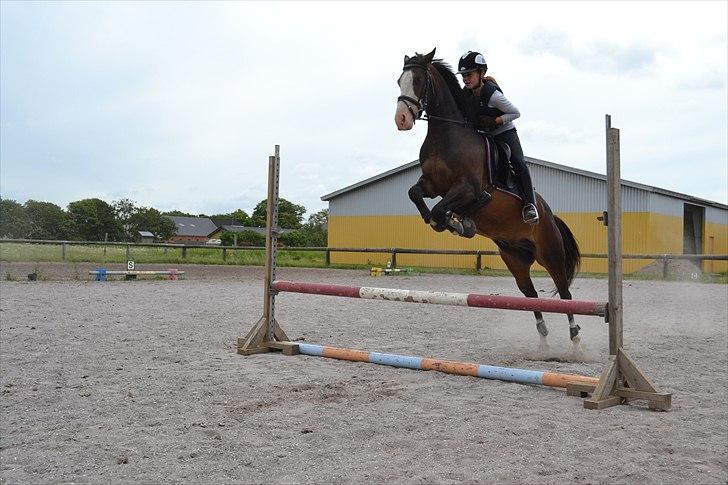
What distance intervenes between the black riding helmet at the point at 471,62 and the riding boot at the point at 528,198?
3.17ft

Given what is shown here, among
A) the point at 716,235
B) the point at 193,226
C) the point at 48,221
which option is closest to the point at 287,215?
the point at 193,226

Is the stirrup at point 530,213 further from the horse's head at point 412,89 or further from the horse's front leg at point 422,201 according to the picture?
the horse's head at point 412,89

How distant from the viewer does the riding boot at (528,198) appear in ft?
16.9

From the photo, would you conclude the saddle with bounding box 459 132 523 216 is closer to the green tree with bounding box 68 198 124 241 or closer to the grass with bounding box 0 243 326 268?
the grass with bounding box 0 243 326 268

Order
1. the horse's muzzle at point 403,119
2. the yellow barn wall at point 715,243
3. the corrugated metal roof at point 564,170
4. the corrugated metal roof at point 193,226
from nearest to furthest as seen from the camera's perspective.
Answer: the horse's muzzle at point 403,119
the corrugated metal roof at point 564,170
the yellow barn wall at point 715,243
the corrugated metal roof at point 193,226

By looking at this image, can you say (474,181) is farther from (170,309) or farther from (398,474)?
(170,309)

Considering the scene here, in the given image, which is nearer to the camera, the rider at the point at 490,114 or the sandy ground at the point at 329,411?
the sandy ground at the point at 329,411

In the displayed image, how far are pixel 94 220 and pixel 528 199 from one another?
143 feet

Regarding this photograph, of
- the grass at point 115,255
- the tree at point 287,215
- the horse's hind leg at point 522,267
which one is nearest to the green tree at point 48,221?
the grass at point 115,255

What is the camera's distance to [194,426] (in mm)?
3494

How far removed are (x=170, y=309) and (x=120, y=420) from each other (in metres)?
5.38

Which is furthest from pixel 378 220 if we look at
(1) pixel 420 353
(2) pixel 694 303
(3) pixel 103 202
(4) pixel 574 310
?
(3) pixel 103 202

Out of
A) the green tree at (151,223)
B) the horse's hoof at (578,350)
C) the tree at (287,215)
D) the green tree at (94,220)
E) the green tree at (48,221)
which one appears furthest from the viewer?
the tree at (287,215)

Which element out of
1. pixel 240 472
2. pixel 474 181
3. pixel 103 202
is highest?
pixel 103 202
